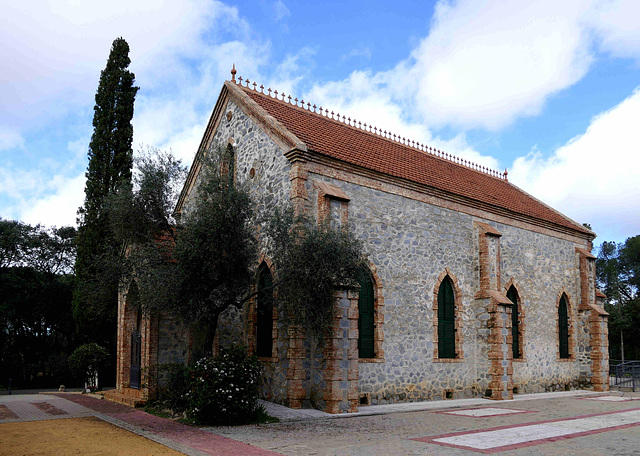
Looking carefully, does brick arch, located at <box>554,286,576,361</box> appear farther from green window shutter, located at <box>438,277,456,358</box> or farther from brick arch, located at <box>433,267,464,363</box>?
green window shutter, located at <box>438,277,456,358</box>

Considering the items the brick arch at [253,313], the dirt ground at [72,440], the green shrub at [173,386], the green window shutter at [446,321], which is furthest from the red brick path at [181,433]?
the green window shutter at [446,321]

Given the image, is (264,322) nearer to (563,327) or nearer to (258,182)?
(258,182)

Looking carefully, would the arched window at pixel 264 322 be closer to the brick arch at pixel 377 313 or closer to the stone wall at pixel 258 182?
the stone wall at pixel 258 182

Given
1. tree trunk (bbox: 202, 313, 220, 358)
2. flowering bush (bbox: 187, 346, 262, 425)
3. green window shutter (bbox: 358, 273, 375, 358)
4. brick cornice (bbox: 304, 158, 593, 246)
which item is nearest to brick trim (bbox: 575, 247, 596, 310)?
brick cornice (bbox: 304, 158, 593, 246)

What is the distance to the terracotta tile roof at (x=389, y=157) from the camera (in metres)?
16.7

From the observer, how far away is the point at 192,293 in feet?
40.7

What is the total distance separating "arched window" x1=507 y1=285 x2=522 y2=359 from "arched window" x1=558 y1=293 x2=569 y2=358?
11.4 ft

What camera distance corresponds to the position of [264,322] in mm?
15773

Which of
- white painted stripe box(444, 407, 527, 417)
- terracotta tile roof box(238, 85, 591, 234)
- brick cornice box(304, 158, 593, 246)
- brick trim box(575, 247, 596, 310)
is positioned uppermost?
terracotta tile roof box(238, 85, 591, 234)

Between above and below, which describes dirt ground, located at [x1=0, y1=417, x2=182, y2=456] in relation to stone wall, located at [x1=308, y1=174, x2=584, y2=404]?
below

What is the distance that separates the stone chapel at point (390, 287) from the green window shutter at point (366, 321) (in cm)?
4

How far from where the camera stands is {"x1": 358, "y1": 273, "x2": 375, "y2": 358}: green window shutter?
1534 centimetres

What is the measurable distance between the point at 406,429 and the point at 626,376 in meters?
18.6

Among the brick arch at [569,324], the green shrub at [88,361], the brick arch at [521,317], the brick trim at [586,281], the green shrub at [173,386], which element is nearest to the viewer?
the green shrub at [173,386]
